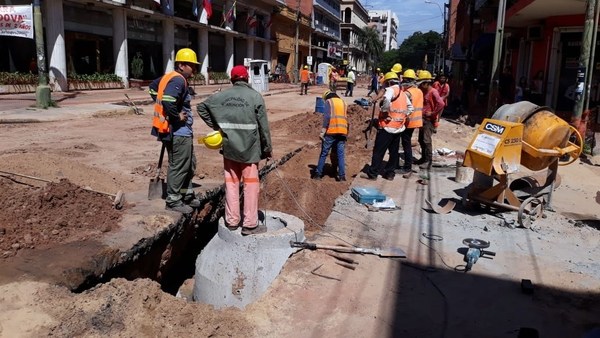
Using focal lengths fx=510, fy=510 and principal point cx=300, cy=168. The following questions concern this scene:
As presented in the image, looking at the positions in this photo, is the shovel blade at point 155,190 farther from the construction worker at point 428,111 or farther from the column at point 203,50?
the column at point 203,50

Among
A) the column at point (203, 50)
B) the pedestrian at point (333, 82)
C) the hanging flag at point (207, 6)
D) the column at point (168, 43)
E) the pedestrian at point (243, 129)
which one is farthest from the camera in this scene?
the column at point (203, 50)

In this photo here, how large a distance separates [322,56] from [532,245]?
229 ft

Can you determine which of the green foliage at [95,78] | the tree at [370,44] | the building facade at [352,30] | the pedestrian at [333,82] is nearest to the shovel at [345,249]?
the pedestrian at [333,82]

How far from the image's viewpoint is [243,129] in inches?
201

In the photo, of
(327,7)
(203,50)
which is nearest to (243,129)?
(203,50)

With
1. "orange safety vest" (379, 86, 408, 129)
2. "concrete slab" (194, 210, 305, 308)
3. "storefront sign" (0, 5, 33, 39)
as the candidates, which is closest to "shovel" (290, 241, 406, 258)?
"concrete slab" (194, 210, 305, 308)

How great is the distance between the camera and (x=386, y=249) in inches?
221

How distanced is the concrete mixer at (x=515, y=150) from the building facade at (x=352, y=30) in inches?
3241

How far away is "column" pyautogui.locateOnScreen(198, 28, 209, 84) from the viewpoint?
120ft

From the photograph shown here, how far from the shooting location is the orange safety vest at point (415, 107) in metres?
9.00

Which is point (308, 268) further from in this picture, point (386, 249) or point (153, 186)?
point (153, 186)

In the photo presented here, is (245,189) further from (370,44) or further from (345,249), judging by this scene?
(370,44)

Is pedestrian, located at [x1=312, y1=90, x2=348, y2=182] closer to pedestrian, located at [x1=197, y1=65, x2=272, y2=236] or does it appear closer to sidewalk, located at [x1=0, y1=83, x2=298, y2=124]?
pedestrian, located at [x1=197, y1=65, x2=272, y2=236]

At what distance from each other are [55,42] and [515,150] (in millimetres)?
21572
